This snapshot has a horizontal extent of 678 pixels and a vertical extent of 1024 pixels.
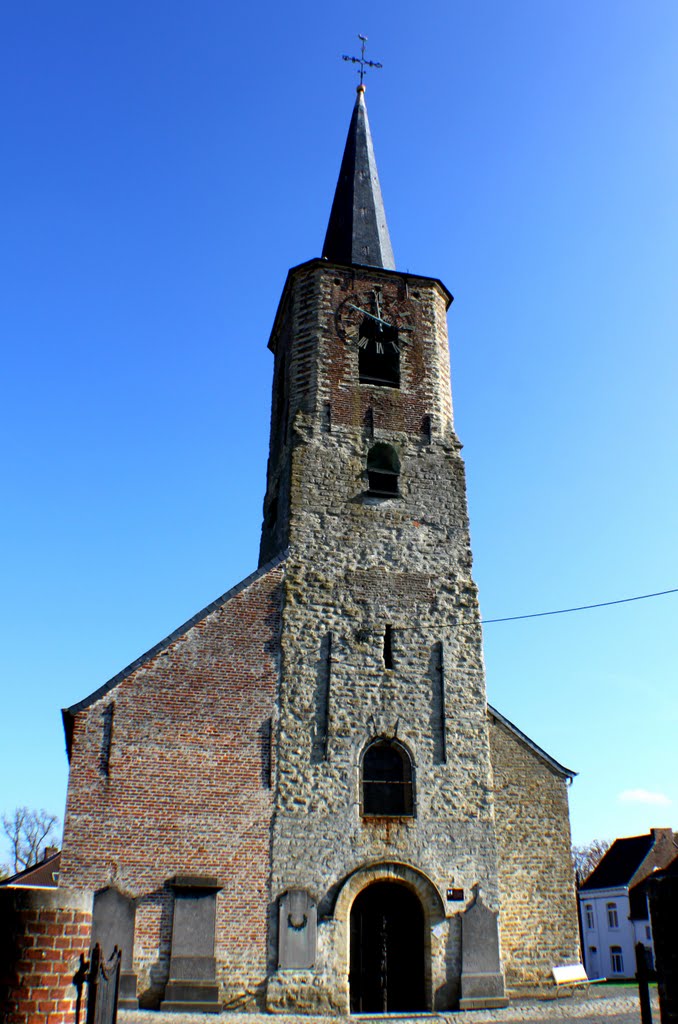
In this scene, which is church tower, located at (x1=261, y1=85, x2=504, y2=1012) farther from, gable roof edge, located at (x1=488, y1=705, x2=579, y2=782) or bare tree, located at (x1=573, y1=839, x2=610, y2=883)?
bare tree, located at (x1=573, y1=839, x2=610, y2=883)

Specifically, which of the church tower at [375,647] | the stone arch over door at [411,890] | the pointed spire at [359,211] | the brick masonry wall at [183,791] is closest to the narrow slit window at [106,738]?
the brick masonry wall at [183,791]

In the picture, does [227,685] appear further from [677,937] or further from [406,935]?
[677,937]

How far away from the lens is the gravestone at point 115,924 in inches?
477

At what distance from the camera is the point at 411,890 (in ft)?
44.8

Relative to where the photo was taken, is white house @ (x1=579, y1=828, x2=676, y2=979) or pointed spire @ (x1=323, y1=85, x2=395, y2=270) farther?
white house @ (x1=579, y1=828, x2=676, y2=979)

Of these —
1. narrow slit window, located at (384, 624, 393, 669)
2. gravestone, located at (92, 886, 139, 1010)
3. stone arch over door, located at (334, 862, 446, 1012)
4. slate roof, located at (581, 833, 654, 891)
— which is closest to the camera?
gravestone, located at (92, 886, 139, 1010)

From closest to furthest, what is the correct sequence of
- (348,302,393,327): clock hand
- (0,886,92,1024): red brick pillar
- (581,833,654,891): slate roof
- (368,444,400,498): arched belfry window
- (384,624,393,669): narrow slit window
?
(0,886,92,1024): red brick pillar
(384,624,393,669): narrow slit window
(368,444,400,498): arched belfry window
(348,302,393,327): clock hand
(581,833,654,891): slate roof

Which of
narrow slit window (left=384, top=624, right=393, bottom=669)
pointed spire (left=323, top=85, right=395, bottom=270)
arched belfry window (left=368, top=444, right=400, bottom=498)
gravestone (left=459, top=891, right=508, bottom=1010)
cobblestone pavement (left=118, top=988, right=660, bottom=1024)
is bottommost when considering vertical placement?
cobblestone pavement (left=118, top=988, right=660, bottom=1024)

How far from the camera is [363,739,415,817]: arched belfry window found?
1413 cm

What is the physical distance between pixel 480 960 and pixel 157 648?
7292 mm

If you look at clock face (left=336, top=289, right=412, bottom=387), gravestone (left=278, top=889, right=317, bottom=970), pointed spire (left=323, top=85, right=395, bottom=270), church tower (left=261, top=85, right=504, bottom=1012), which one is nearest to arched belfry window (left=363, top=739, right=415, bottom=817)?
church tower (left=261, top=85, right=504, bottom=1012)

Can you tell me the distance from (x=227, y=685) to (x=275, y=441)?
683 centimetres

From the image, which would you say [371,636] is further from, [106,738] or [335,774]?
[106,738]

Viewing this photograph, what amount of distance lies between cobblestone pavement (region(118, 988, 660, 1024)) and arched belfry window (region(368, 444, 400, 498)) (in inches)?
351
